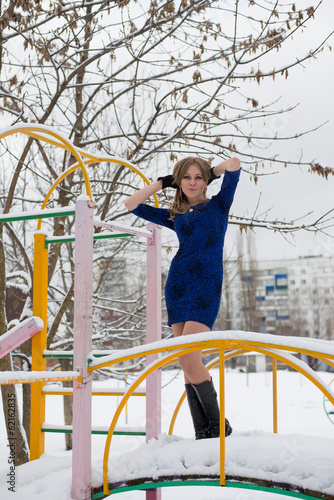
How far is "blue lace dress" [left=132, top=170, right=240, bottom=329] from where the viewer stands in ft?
7.37

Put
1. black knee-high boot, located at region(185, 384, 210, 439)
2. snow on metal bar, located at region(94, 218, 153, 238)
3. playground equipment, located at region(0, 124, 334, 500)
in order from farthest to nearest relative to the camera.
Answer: snow on metal bar, located at region(94, 218, 153, 238), black knee-high boot, located at region(185, 384, 210, 439), playground equipment, located at region(0, 124, 334, 500)

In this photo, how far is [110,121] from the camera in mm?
8398

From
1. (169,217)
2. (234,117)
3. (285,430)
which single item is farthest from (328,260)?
(169,217)

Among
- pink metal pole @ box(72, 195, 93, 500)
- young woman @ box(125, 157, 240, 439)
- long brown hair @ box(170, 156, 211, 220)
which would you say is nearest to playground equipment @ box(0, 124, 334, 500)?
pink metal pole @ box(72, 195, 93, 500)

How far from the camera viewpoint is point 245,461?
195cm

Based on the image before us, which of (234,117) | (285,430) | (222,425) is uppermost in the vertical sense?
(234,117)

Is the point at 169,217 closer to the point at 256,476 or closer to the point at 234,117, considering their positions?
the point at 256,476

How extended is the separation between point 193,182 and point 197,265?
0.41m

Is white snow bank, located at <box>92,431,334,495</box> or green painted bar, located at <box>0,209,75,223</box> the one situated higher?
green painted bar, located at <box>0,209,75,223</box>

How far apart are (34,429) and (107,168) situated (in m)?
5.66

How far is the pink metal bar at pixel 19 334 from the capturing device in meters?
2.55

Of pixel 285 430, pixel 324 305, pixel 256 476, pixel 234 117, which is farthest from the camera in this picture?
pixel 324 305

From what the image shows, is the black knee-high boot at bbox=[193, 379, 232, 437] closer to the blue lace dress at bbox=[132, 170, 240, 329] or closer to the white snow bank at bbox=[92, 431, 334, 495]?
the white snow bank at bbox=[92, 431, 334, 495]

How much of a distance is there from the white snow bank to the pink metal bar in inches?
29.8
